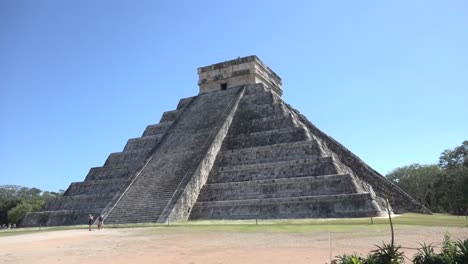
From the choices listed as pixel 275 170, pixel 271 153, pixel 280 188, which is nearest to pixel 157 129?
pixel 271 153

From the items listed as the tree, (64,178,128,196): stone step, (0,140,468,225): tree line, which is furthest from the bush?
the tree

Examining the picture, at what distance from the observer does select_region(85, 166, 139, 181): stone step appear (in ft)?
71.4

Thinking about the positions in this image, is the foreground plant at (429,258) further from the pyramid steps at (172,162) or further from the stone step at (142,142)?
the stone step at (142,142)

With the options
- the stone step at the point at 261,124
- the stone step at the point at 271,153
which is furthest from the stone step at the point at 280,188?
the stone step at the point at 261,124

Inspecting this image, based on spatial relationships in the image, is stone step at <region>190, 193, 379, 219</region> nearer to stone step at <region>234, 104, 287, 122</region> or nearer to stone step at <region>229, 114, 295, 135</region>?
stone step at <region>229, 114, 295, 135</region>

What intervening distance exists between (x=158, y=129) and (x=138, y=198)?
26.1 ft

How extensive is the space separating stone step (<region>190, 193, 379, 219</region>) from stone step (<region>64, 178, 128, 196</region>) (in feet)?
18.3

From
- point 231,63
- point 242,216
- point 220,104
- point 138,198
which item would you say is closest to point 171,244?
point 242,216

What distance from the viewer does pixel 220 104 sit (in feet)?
80.8

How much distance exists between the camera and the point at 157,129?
25422 millimetres

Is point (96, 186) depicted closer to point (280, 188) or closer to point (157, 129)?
point (157, 129)

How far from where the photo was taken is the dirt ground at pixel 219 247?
7.11 m

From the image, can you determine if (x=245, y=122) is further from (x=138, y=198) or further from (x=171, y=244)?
(x=171, y=244)

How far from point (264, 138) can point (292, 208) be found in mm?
5442
